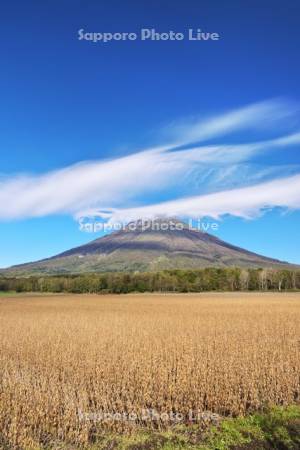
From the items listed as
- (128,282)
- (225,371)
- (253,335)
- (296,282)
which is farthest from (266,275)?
(225,371)

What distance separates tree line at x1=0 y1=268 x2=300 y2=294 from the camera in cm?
12950

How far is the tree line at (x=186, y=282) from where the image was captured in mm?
129500

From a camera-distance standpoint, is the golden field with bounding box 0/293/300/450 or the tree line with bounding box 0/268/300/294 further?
the tree line with bounding box 0/268/300/294

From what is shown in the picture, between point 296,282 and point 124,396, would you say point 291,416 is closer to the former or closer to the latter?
point 124,396

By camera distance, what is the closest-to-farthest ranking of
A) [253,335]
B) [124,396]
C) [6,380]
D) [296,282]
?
[124,396] < [6,380] < [253,335] < [296,282]

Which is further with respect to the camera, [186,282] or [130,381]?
[186,282]

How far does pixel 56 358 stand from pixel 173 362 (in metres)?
5.28

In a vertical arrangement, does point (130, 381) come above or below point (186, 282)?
above

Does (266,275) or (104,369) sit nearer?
(104,369)

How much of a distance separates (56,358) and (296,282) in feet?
407

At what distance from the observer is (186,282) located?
130625 millimetres

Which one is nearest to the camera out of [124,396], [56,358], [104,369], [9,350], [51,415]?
[51,415]

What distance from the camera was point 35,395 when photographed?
35.7ft

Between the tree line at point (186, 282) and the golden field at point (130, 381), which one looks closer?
the golden field at point (130, 381)
